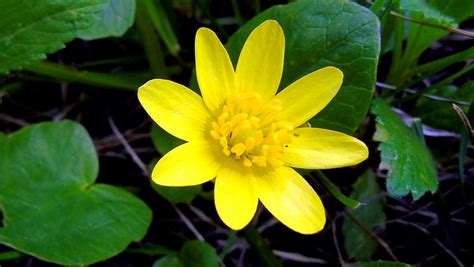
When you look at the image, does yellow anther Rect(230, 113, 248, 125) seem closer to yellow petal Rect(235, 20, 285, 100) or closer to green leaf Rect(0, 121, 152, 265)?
yellow petal Rect(235, 20, 285, 100)

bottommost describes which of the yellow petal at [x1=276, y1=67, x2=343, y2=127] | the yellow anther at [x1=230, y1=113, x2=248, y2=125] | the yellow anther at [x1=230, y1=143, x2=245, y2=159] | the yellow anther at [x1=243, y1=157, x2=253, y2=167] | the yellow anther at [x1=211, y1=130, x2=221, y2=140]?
the yellow anther at [x1=243, y1=157, x2=253, y2=167]

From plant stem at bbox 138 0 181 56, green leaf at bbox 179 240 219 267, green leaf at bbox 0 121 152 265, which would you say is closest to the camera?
green leaf at bbox 0 121 152 265

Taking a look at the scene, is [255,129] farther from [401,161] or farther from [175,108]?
[401,161]

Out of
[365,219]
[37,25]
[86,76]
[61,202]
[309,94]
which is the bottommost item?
[365,219]

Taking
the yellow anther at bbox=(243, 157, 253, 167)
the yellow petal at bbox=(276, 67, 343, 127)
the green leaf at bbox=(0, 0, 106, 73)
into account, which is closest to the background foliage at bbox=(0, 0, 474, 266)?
the green leaf at bbox=(0, 0, 106, 73)

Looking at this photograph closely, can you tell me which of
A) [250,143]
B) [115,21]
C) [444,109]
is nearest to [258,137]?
[250,143]

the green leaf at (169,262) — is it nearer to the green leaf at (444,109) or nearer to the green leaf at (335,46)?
the green leaf at (335,46)

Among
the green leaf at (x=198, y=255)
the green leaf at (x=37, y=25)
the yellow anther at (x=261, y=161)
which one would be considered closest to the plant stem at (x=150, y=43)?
the green leaf at (x=37, y=25)
